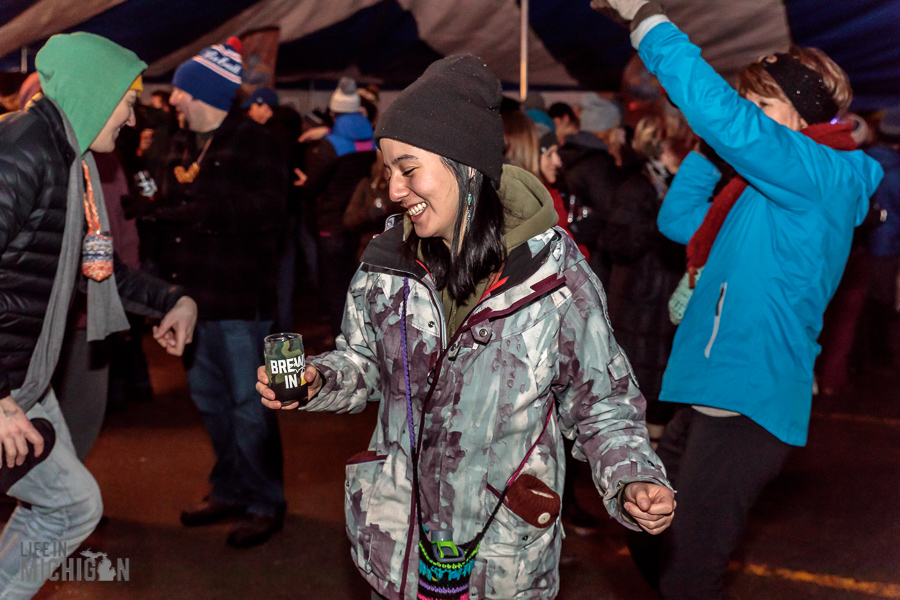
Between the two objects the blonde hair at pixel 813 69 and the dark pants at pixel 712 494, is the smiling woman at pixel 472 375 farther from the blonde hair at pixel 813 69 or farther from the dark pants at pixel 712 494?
the blonde hair at pixel 813 69

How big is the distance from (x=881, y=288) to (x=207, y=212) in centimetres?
639

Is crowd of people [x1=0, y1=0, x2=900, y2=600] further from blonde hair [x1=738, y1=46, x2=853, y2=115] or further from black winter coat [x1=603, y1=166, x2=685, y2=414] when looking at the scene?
black winter coat [x1=603, y1=166, x2=685, y2=414]

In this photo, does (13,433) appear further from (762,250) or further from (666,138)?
(666,138)

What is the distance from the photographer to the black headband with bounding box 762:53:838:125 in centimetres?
262

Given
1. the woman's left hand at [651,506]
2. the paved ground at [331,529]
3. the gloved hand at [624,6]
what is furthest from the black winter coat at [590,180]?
the woman's left hand at [651,506]

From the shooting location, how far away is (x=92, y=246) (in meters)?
2.99

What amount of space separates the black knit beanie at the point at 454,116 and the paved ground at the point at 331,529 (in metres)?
2.45

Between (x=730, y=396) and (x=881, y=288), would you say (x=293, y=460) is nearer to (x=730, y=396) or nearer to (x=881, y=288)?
(x=730, y=396)

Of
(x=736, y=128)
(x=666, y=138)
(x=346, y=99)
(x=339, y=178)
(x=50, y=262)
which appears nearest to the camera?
(x=736, y=128)

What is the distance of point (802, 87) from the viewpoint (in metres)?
2.62

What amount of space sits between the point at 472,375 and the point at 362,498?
45 cm

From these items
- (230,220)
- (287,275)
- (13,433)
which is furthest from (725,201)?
(287,275)

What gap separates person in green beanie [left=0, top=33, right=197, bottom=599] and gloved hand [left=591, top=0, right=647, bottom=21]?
5.64ft

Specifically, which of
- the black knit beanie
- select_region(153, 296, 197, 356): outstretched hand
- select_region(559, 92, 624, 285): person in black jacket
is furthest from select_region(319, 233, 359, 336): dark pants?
the black knit beanie
